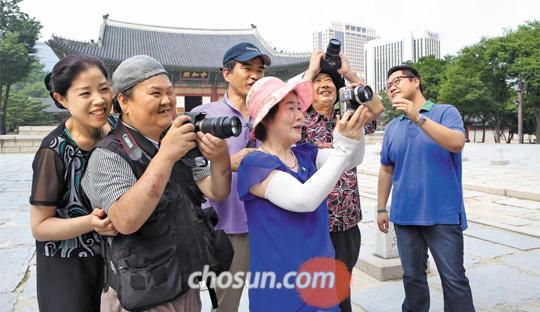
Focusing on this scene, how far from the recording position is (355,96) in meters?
1.39

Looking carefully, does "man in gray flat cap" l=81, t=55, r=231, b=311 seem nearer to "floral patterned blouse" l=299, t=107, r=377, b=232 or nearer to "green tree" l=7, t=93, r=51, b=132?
"floral patterned blouse" l=299, t=107, r=377, b=232

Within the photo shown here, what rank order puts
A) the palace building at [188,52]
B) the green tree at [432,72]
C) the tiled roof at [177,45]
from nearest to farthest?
the tiled roof at [177,45] → the palace building at [188,52] → the green tree at [432,72]

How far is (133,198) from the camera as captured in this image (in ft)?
3.86

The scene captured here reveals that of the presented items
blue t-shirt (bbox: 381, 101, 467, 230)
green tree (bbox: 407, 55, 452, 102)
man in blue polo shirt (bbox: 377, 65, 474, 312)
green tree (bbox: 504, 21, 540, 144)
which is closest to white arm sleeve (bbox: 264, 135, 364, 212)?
man in blue polo shirt (bbox: 377, 65, 474, 312)

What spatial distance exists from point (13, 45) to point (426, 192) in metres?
33.2

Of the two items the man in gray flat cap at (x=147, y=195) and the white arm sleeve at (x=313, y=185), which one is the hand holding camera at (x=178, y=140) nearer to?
the man in gray flat cap at (x=147, y=195)

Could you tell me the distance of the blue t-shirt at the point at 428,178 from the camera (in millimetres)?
2254

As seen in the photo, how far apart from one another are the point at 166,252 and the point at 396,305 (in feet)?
7.69

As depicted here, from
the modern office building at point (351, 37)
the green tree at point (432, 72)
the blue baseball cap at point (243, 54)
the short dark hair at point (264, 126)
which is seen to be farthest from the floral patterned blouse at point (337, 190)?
the modern office building at point (351, 37)

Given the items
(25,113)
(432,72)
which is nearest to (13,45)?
(25,113)

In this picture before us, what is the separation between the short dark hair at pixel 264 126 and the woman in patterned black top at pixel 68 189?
1.91ft

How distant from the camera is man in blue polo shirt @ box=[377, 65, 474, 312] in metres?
2.16

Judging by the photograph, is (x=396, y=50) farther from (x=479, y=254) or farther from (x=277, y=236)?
(x=277, y=236)

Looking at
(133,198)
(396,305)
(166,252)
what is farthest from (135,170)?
(396,305)
